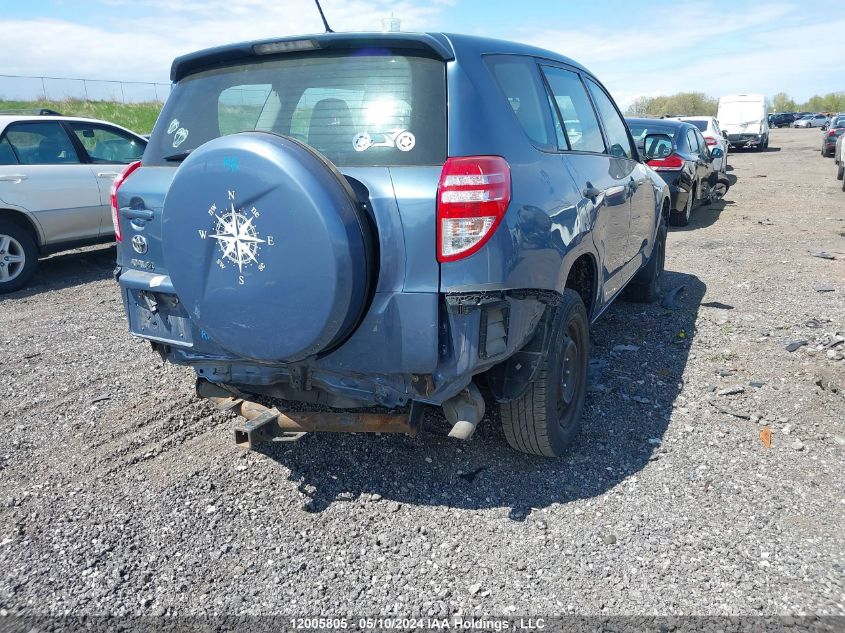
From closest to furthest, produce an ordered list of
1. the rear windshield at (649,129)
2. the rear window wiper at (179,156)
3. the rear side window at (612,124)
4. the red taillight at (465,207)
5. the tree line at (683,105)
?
the red taillight at (465,207), the rear window wiper at (179,156), the rear side window at (612,124), the rear windshield at (649,129), the tree line at (683,105)

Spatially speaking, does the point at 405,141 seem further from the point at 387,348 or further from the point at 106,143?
the point at 106,143

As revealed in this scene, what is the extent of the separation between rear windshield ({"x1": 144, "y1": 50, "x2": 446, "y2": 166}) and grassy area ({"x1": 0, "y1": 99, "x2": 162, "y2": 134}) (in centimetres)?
2912

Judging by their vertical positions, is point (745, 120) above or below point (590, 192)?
above

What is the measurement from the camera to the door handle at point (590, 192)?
11.2 feet

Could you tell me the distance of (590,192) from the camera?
3.49m

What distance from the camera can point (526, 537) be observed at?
2.80 metres

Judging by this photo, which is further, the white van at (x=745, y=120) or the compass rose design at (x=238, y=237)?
the white van at (x=745, y=120)

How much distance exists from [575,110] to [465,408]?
2.08 meters

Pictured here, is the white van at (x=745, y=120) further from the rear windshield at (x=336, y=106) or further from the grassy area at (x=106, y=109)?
the rear windshield at (x=336, y=106)

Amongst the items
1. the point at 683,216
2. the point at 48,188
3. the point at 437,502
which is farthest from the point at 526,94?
the point at 683,216

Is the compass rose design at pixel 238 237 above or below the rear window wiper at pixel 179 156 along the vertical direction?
below

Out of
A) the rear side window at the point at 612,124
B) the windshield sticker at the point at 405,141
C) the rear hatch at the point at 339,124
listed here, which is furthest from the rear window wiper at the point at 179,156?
the rear side window at the point at 612,124

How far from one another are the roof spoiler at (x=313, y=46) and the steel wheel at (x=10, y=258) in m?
4.77

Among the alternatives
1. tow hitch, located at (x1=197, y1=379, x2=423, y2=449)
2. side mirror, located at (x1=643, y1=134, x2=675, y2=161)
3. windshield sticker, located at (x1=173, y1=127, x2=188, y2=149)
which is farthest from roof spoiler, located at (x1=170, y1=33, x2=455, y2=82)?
side mirror, located at (x1=643, y1=134, x2=675, y2=161)
